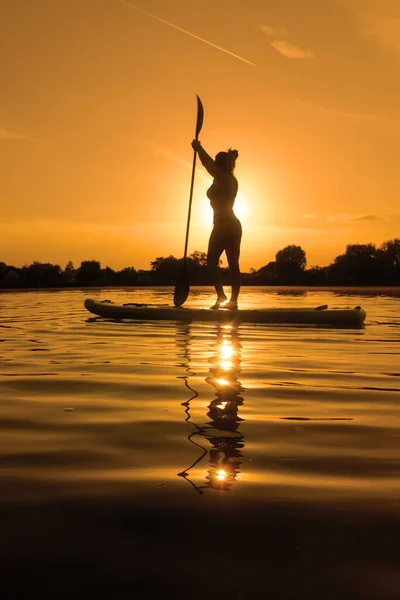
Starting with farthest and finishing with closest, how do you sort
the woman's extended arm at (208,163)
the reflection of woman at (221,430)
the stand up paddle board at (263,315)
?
the woman's extended arm at (208,163), the stand up paddle board at (263,315), the reflection of woman at (221,430)

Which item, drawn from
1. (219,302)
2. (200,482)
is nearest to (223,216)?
(219,302)

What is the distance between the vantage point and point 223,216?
39.5 ft

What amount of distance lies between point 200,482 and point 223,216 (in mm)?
9460

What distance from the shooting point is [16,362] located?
6.88m

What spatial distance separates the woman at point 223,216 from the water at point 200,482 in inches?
238

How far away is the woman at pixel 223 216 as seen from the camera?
11.9 m

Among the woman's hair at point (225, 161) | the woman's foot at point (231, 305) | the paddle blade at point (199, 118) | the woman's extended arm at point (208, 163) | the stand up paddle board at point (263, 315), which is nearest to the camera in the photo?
the stand up paddle board at point (263, 315)

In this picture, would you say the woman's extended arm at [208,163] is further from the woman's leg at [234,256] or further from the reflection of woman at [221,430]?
the reflection of woman at [221,430]

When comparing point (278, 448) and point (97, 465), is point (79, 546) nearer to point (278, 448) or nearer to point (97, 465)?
point (97, 465)

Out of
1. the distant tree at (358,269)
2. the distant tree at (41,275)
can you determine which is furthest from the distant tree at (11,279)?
the distant tree at (358,269)

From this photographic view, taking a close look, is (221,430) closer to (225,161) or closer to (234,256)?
(234,256)

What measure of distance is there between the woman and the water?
6045mm

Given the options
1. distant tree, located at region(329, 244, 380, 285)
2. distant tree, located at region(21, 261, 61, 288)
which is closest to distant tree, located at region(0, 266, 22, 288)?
distant tree, located at region(21, 261, 61, 288)

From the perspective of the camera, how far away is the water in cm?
202
